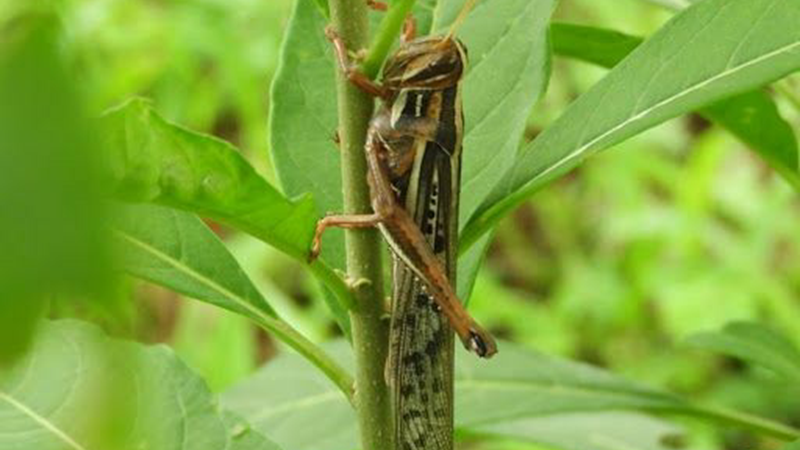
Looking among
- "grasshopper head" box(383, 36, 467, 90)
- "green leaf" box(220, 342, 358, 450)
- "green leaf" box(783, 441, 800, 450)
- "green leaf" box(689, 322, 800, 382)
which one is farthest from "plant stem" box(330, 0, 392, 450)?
"green leaf" box(689, 322, 800, 382)

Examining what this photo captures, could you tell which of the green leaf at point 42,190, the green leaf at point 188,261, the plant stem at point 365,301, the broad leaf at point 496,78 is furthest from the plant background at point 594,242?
the green leaf at point 42,190

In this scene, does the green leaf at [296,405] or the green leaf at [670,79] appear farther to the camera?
the green leaf at [296,405]

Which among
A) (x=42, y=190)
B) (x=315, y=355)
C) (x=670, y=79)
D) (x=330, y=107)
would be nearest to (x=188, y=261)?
(x=315, y=355)

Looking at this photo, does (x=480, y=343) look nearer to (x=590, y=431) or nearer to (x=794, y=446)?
(x=794, y=446)

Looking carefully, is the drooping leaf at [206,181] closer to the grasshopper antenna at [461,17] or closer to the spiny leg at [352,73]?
the spiny leg at [352,73]

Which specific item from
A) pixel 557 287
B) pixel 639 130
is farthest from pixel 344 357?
pixel 557 287
